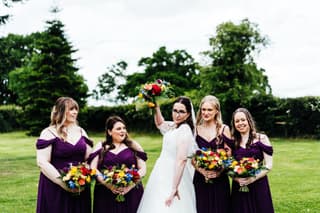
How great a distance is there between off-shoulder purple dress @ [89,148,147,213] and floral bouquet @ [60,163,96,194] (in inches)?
15.3

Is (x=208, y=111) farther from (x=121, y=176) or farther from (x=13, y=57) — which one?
(x=13, y=57)

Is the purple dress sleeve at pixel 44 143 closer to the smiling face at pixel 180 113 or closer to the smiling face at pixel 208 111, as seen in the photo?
the smiling face at pixel 180 113

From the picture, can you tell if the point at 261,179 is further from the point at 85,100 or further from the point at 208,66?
the point at 85,100

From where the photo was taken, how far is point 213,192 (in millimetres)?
6941

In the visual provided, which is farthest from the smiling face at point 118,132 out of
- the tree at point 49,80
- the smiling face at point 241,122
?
the tree at point 49,80

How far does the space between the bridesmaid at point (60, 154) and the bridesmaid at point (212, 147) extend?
1.74 metres

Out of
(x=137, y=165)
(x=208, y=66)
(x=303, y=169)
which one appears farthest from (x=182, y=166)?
(x=208, y=66)

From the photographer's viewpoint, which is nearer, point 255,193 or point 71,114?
point 71,114

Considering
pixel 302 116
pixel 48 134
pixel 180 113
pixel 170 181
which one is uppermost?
pixel 180 113

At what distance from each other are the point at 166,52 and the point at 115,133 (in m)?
53.5

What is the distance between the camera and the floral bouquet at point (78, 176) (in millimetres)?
6043

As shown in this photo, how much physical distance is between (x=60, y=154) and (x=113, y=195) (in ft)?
3.18

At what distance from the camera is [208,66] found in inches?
1391

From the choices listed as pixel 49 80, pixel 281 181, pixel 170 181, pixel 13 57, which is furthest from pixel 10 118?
pixel 170 181
